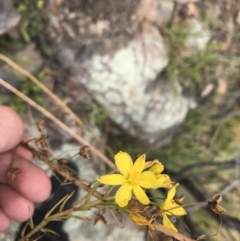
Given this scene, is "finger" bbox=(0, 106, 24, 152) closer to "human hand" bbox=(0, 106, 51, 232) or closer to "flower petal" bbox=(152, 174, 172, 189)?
"human hand" bbox=(0, 106, 51, 232)

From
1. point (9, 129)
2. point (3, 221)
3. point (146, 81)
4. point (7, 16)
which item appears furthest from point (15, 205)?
point (146, 81)

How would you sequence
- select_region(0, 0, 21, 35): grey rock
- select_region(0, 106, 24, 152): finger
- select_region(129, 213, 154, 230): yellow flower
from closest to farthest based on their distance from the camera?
select_region(129, 213, 154, 230): yellow flower < select_region(0, 106, 24, 152): finger < select_region(0, 0, 21, 35): grey rock

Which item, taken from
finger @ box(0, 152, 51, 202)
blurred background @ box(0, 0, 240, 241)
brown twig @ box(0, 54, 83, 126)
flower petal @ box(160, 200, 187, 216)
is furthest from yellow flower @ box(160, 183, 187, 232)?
brown twig @ box(0, 54, 83, 126)

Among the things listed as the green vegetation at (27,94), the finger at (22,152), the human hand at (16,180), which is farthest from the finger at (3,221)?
the green vegetation at (27,94)

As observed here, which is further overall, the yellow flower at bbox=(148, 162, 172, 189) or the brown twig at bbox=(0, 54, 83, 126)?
the brown twig at bbox=(0, 54, 83, 126)

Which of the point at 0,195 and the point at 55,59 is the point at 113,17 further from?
the point at 0,195

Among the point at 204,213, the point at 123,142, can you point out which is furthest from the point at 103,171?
the point at 204,213

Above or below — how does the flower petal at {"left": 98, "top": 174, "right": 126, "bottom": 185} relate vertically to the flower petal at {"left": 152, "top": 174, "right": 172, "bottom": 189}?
above
